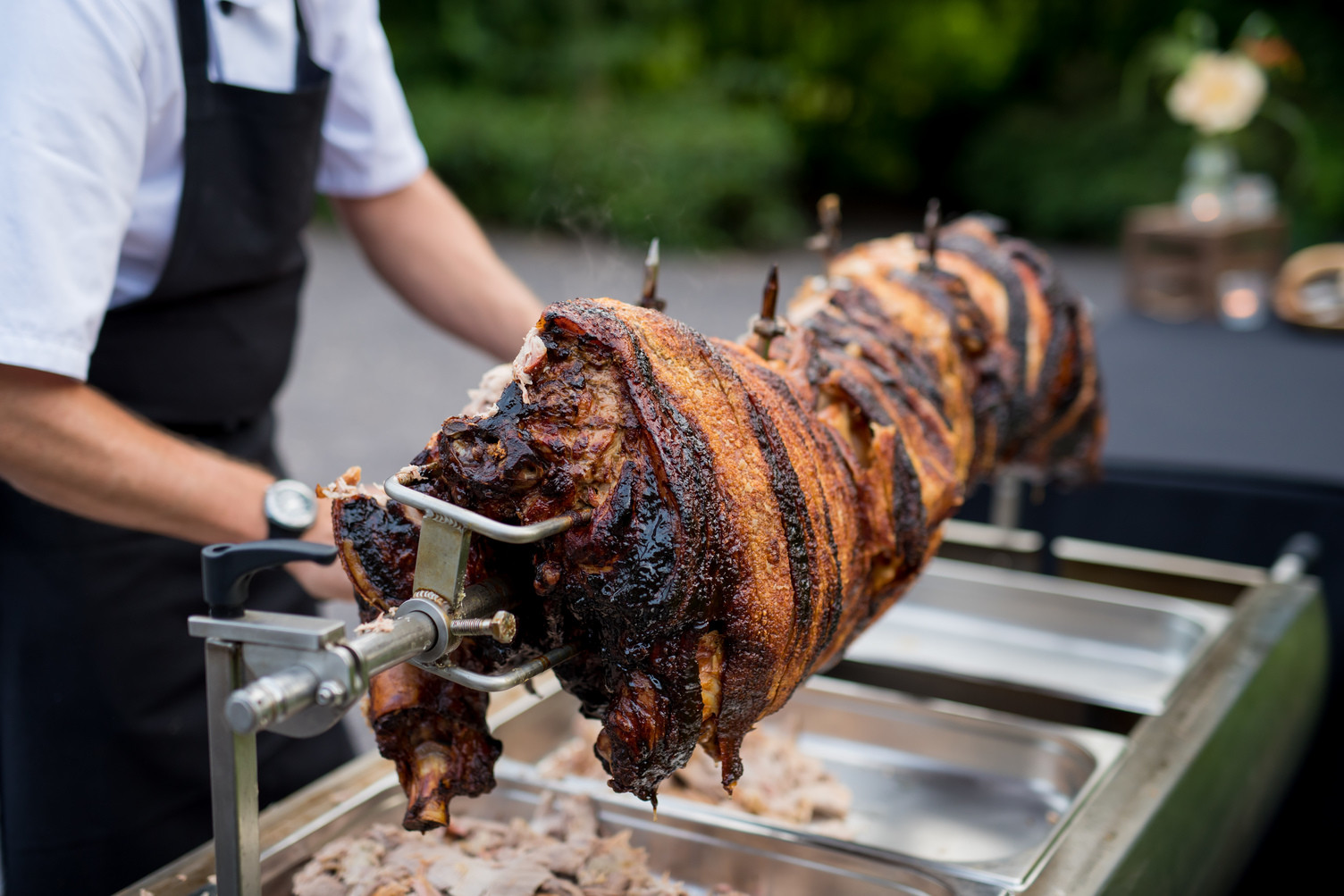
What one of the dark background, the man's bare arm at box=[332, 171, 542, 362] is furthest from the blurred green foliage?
the man's bare arm at box=[332, 171, 542, 362]

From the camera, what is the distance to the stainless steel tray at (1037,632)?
219 centimetres

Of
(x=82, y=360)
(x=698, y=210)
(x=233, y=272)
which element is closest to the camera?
(x=82, y=360)

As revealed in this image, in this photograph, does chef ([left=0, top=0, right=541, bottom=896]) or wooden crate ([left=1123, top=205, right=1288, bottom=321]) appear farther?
wooden crate ([left=1123, top=205, right=1288, bottom=321])

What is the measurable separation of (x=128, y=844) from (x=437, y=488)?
114 cm

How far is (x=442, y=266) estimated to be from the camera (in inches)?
82.7

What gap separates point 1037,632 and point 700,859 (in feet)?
3.80

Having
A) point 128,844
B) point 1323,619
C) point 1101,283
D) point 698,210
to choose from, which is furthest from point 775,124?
point 128,844

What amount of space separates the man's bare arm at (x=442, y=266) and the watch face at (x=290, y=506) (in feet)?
2.35

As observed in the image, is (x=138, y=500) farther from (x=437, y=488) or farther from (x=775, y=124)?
(x=775, y=124)

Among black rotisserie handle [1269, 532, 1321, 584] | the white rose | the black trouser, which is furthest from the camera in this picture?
the white rose

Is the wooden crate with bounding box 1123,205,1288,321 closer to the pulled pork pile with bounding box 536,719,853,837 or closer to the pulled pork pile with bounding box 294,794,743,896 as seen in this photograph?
the pulled pork pile with bounding box 536,719,853,837

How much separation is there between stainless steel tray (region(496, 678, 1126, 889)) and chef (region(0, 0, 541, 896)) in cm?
45

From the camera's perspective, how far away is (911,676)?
7.13ft

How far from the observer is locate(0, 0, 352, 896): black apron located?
1696 mm
